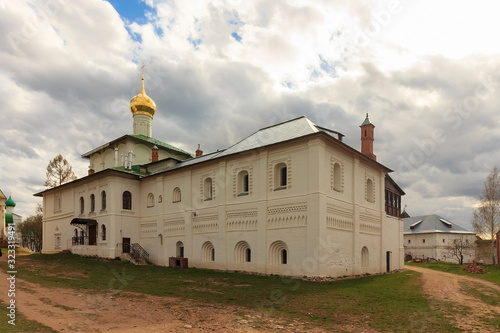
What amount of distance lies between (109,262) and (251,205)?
11714mm

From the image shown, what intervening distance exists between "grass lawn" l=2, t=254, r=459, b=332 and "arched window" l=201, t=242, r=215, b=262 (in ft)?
6.16

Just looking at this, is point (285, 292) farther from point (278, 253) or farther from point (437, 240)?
point (437, 240)

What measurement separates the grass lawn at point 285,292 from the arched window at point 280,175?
5.25 m

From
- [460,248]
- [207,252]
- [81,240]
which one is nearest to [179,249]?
[207,252]

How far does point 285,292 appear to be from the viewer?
14648 mm

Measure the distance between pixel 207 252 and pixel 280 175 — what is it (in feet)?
25.6

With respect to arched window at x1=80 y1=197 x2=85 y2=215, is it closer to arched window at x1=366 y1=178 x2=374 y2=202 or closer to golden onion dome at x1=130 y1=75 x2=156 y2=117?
golden onion dome at x1=130 y1=75 x2=156 y2=117

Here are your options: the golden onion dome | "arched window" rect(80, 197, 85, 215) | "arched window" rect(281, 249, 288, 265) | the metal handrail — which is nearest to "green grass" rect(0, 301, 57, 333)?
"arched window" rect(281, 249, 288, 265)

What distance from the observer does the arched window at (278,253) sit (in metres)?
20.0

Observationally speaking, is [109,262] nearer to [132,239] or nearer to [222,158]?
[132,239]

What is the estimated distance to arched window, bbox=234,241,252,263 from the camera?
21.8m

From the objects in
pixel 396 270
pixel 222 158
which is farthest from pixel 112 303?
pixel 396 270

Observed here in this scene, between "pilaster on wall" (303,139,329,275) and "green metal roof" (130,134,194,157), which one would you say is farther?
"green metal roof" (130,134,194,157)

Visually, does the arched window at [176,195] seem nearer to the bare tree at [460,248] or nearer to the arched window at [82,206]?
the arched window at [82,206]
